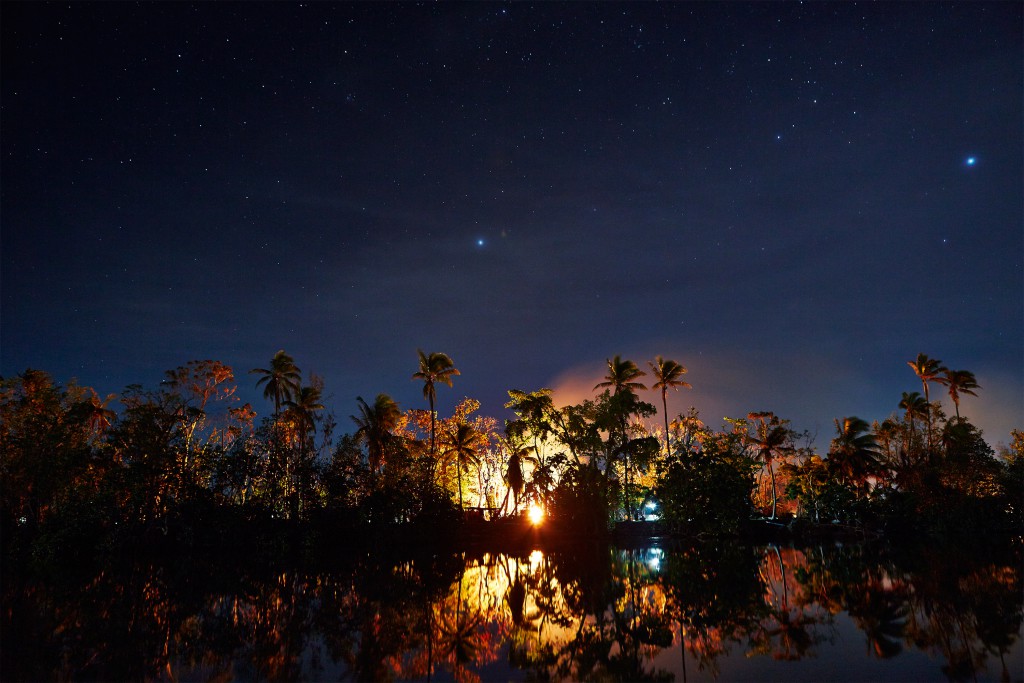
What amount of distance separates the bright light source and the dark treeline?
0.54 meters

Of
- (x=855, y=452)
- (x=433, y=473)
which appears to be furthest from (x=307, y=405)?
(x=855, y=452)

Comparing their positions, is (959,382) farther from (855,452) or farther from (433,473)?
(433,473)

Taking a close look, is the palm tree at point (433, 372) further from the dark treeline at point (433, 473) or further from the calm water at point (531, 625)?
the calm water at point (531, 625)

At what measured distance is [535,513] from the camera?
106ft

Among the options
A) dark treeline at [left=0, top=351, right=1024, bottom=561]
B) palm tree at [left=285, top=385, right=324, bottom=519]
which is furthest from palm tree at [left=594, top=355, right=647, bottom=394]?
palm tree at [left=285, top=385, right=324, bottom=519]

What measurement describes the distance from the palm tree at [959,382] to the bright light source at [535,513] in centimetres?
4015

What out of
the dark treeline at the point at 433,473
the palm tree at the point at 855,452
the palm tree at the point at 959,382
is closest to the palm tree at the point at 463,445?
the dark treeline at the point at 433,473

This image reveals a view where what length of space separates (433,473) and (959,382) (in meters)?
46.4

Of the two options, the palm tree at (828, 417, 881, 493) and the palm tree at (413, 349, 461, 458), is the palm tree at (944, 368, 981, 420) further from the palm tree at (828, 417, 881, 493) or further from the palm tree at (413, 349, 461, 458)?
the palm tree at (413, 349, 461, 458)

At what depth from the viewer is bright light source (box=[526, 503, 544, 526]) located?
31.1 metres

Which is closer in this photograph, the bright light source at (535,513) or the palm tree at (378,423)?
the bright light source at (535,513)

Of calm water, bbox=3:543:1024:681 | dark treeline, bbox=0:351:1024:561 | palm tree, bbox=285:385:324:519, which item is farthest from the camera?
palm tree, bbox=285:385:324:519

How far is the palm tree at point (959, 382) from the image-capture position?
51250 mm

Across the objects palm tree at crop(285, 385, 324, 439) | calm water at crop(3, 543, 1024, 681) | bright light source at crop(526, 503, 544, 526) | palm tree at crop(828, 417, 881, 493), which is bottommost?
calm water at crop(3, 543, 1024, 681)
